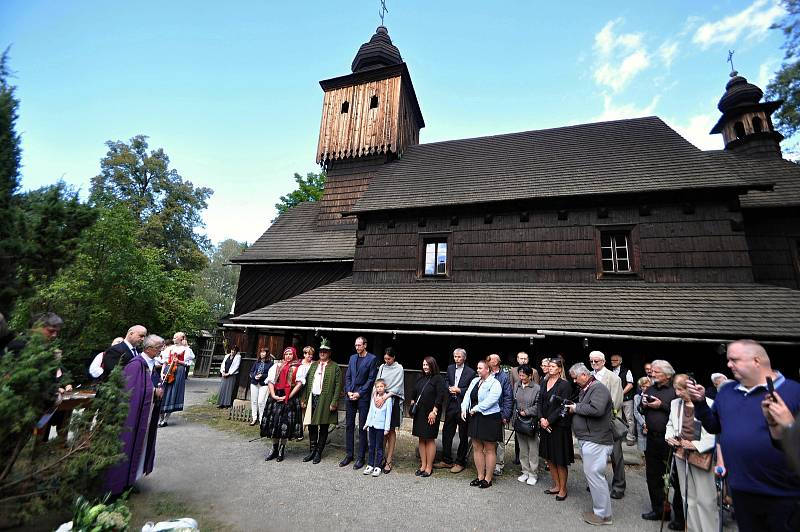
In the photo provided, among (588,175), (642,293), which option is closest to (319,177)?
(588,175)

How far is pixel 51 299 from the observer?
1359cm

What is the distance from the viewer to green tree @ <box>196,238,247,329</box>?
43.3 meters

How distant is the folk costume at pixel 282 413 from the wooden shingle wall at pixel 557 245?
580 centimetres

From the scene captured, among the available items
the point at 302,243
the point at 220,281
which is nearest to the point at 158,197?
the point at 302,243

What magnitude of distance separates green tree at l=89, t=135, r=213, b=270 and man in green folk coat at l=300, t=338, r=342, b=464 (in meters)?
22.8

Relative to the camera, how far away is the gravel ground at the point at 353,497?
4039 mm

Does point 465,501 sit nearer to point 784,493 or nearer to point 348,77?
point 784,493

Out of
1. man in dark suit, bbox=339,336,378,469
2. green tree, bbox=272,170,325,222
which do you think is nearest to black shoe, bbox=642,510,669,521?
man in dark suit, bbox=339,336,378,469

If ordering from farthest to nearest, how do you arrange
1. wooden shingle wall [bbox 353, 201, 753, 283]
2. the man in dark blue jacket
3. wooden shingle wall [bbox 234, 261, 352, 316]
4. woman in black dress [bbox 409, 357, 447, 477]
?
wooden shingle wall [bbox 234, 261, 352, 316], wooden shingle wall [bbox 353, 201, 753, 283], the man in dark blue jacket, woman in black dress [bbox 409, 357, 447, 477]

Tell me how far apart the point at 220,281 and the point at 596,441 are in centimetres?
4995

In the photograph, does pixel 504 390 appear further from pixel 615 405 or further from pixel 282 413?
pixel 282 413

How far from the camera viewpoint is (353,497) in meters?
4.65

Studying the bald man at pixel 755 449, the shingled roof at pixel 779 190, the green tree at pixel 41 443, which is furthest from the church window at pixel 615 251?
the green tree at pixel 41 443

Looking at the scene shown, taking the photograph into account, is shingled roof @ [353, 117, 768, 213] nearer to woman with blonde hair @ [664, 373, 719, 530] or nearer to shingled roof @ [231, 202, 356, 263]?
shingled roof @ [231, 202, 356, 263]
